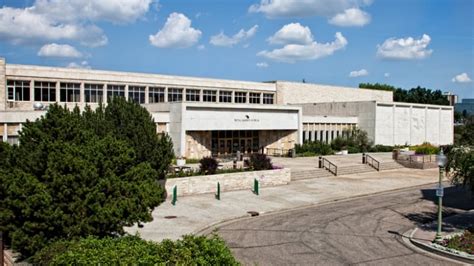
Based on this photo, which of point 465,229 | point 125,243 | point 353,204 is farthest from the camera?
point 353,204

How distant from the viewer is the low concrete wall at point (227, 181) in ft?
92.2

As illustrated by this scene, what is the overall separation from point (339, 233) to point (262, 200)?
27.1 ft

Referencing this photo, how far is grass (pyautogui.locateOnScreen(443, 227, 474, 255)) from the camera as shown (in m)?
17.0

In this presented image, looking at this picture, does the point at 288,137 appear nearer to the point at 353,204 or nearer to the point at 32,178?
the point at 353,204

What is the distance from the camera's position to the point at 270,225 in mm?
21250

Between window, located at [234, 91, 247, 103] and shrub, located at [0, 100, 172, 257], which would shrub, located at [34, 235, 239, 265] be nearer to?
shrub, located at [0, 100, 172, 257]

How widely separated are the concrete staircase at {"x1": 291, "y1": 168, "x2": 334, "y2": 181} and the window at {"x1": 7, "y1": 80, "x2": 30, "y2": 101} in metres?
26.6

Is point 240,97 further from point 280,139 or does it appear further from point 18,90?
point 18,90

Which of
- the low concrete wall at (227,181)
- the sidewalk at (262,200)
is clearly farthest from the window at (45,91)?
the sidewalk at (262,200)

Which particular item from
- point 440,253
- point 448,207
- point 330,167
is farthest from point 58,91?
point 440,253

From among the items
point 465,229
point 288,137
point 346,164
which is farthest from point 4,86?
point 465,229

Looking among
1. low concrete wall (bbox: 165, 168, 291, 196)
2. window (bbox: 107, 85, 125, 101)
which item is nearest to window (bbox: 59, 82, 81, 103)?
window (bbox: 107, 85, 125, 101)

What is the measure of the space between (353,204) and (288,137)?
77.2 feet

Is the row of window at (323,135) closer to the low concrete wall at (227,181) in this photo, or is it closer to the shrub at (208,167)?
the low concrete wall at (227,181)
